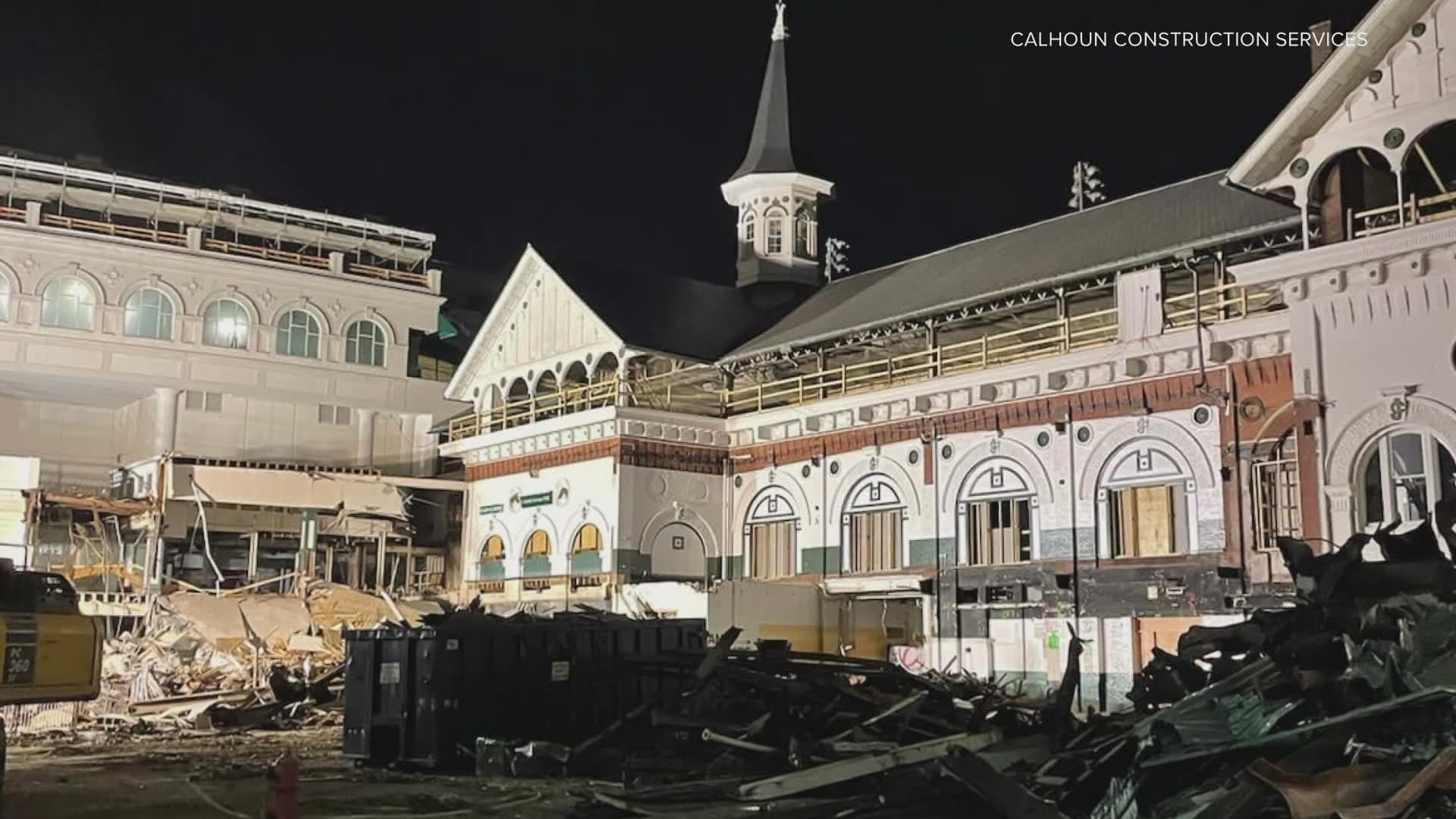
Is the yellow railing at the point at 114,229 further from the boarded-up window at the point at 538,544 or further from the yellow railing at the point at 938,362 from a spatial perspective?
the yellow railing at the point at 938,362

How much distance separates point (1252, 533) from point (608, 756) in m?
14.3

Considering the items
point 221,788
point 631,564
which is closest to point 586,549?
point 631,564

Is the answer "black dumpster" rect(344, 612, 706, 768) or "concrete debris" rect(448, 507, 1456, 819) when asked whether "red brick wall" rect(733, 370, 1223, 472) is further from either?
"black dumpster" rect(344, 612, 706, 768)

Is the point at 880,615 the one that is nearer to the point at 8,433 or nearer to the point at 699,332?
the point at 699,332

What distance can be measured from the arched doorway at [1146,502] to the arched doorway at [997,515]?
5.91ft

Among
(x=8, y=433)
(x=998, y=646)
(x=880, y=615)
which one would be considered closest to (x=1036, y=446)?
(x=998, y=646)

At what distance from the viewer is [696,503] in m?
36.1

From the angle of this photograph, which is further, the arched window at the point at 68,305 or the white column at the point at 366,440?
the white column at the point at 366,440

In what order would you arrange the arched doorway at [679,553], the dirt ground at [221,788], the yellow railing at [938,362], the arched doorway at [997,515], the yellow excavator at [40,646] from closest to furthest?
the dirt ground at [221,788], the yellow excavator at [40,646], the yellow railing at [938,362], the arched doorway at [997,515], the arched doorway at [679,553]

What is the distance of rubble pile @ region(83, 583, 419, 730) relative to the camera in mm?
23141

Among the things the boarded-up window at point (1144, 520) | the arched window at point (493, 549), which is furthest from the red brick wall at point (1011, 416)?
the arched window at point (493, 549)

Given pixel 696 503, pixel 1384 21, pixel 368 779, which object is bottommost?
pixel 368 779

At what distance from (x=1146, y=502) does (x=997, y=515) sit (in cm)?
375

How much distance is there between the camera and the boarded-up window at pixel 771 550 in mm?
34469
